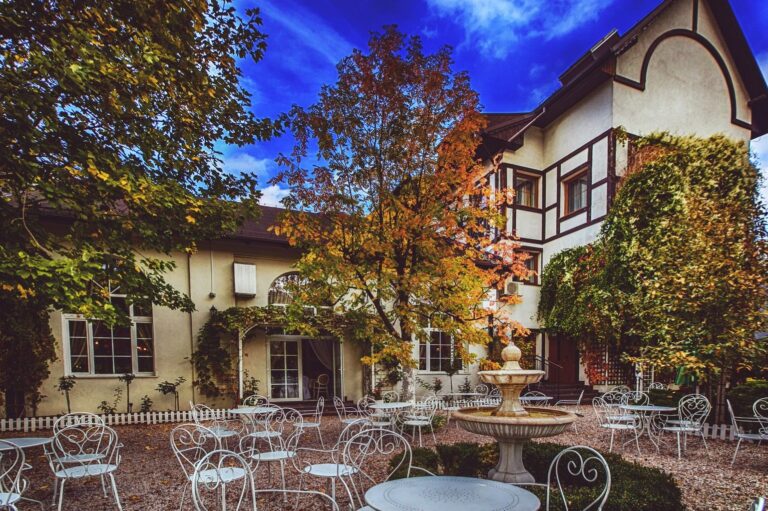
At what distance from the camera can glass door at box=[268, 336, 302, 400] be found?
11.9m

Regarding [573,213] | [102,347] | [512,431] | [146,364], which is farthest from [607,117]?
[102,347]

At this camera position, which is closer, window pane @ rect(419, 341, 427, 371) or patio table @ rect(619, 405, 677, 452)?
patio table @ rect(619, 405, 677, 452)

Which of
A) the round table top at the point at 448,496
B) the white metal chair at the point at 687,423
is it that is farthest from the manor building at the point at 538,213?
the round table top at the point at 448,496

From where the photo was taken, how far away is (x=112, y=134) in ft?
18.8

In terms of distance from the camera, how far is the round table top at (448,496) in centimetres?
250

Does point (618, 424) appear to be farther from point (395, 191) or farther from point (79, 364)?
point (79, 364)

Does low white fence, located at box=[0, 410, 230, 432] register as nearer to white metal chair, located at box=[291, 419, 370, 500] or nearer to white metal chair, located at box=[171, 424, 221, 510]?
white metal chair, located at box=[171, 424, 221, 510]

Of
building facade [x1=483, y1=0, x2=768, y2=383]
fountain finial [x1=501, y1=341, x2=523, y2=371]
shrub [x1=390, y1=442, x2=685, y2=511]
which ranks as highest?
building facade [x1=483, y1=0, x2=768, y2=383]

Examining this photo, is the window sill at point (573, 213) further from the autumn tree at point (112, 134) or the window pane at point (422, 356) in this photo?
the autumn tree at point (112, 134)

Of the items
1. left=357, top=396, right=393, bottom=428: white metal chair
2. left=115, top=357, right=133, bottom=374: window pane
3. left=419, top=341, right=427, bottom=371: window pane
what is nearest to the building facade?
left=419, top=341, right=427, bottom=371: window pane

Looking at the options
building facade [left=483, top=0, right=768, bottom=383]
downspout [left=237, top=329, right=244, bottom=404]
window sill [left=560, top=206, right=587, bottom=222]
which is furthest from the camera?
window sill [left=560, top=206, right=587, bottom=222]

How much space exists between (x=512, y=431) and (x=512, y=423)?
114mm

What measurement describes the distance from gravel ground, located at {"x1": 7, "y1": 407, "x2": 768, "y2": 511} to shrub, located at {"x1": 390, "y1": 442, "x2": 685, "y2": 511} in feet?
2.99

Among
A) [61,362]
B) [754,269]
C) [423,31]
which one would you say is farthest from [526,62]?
[61,362]
